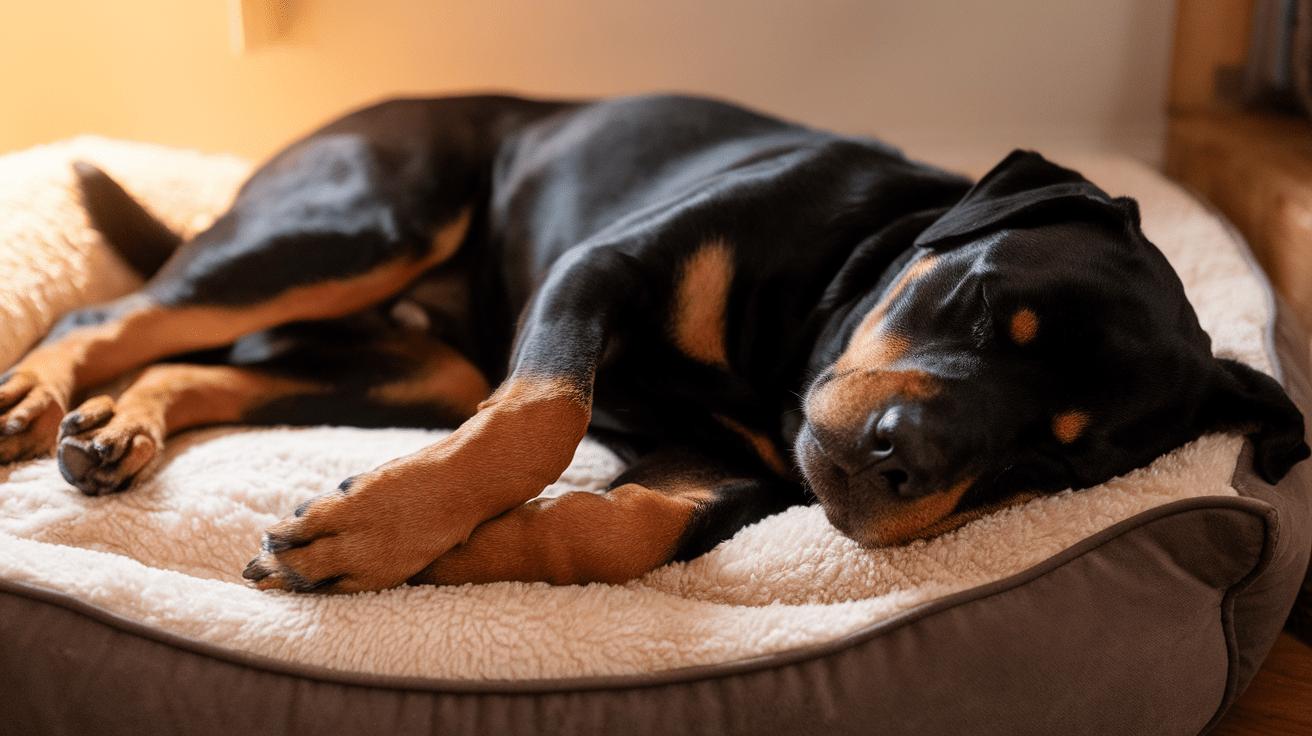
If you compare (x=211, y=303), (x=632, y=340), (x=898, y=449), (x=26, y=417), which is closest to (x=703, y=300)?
(x=632, y=340)

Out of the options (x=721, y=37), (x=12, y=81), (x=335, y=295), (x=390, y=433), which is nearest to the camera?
(x=390, y=433)

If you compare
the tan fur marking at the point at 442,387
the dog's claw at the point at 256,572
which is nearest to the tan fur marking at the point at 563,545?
the dog's claw at the point at 256,572

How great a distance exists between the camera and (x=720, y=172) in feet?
6.24

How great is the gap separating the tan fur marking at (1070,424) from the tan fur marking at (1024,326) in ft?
0.42

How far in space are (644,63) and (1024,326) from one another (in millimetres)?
2299

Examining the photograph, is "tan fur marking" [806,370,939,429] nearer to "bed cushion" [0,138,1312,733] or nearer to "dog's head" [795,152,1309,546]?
"dog's head" [795,152,1309,546]

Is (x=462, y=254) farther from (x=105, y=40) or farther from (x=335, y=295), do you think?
(x=105, y=40)

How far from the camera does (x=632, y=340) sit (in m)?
1.67

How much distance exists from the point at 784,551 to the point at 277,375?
1.28 meters

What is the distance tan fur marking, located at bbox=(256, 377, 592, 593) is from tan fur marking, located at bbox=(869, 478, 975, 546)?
471 mm

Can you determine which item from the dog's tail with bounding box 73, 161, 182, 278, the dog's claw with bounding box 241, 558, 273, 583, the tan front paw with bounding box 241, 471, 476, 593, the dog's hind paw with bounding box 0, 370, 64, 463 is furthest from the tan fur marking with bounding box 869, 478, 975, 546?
the dog's tail with bounding box 73, 161, 182, 278

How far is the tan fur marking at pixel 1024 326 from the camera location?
133 cm

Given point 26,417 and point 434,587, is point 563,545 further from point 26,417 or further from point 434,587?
point 26,417

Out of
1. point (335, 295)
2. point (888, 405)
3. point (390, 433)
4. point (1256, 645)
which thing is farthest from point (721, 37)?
point (1256, 645)
